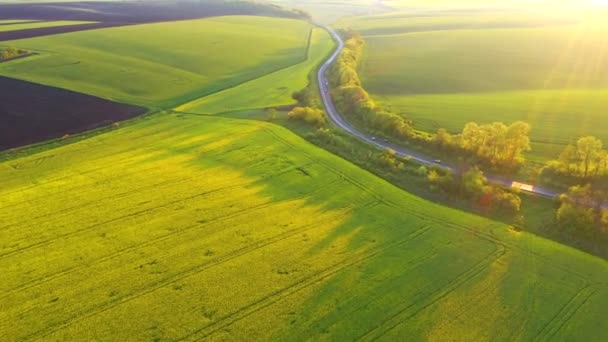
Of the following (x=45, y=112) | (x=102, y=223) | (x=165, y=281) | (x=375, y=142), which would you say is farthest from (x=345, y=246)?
(x=45, y=112)

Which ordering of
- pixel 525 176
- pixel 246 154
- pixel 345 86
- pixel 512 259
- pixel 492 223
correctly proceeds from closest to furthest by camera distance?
pixel 512 259 → pixel 492 223 → pixel 525 176 → pixel 246 154 → pixel 345 86

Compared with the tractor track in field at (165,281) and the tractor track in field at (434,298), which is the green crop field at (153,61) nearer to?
the tractor track in field at (165,281)

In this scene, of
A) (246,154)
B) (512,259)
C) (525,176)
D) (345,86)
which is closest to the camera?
(512,259)

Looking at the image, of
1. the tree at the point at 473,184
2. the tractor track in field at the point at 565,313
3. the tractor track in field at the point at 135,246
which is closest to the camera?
the tractor track in field at the point at 565,313

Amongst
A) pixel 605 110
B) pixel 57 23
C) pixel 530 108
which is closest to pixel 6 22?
pixel 57 23

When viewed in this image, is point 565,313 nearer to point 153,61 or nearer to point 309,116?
point 309,116

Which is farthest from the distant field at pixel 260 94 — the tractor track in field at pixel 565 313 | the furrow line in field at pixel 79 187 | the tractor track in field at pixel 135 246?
the tractor track in field at pixel 565 313

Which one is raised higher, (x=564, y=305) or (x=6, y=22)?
(x=564, y=305)

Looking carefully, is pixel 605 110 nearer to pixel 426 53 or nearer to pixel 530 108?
pixel 530 108
